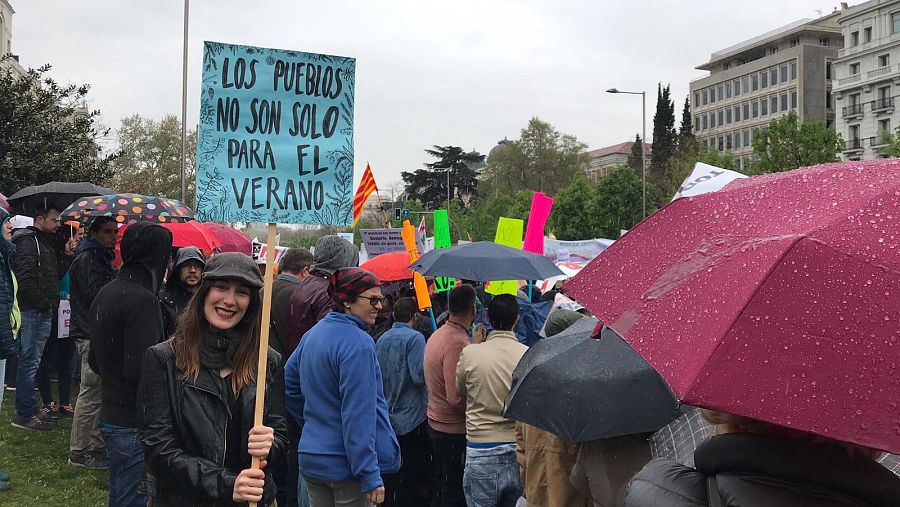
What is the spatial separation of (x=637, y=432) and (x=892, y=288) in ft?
7.57

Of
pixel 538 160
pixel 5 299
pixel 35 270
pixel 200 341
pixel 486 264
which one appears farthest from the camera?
pixel 538 160

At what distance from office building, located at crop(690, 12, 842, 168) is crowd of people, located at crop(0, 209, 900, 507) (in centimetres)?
7053

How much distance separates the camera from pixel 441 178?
10650 cm

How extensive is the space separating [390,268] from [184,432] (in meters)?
6.73

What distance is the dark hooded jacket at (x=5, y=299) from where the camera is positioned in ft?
17.5

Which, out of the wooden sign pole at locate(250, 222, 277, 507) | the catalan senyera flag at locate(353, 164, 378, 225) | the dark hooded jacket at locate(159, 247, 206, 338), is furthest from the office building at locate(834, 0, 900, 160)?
the wooden sign pole at locate(250, 222, 277, 507)

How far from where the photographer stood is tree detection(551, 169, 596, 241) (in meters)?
63.0

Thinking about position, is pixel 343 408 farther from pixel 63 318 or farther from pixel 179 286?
pixel 63 318

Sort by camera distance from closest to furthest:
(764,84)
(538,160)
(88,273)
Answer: (88,273) → (538,160) → (764,84)

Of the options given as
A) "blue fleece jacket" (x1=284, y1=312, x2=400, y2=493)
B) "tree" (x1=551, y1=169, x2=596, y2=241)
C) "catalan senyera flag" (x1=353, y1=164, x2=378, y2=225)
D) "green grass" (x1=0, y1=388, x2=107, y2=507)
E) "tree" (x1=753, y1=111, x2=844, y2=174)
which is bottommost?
"green grass" (x1=0, y1=388, x2=107, y2=507)

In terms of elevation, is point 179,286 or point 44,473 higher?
point 179,286

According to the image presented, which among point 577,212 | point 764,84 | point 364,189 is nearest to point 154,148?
point 577,212

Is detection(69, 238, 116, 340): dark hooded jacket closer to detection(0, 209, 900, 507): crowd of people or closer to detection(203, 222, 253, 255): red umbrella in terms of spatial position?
detection(0, 209, 900, 507): crowd of people

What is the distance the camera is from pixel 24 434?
7570 mm
